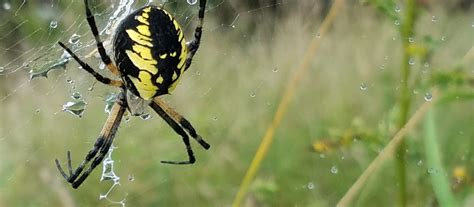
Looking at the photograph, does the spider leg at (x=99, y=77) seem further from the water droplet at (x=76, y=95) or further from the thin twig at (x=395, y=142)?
the thin twig at (x=395, y=142)

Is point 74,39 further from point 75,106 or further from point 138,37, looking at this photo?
point 138,37

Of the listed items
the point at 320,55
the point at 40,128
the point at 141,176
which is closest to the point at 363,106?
the point at 320,55

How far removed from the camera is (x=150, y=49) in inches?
95.4

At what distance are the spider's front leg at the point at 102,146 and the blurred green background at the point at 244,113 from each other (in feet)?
0.28

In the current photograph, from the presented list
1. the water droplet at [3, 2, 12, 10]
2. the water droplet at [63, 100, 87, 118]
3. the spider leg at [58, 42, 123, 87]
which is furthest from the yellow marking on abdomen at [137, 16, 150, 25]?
the water droplet at [3, 2, 12, 10]

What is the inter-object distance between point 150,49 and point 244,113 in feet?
9.43

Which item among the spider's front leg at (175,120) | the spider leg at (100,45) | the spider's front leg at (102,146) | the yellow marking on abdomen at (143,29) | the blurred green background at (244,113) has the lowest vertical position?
the blurred green background at (244,113)

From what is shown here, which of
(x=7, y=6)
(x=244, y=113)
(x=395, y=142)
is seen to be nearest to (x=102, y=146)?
(x=395, y=142)

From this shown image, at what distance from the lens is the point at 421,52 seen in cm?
287

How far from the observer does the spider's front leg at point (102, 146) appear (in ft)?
10.6

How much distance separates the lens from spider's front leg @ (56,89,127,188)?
324 cm

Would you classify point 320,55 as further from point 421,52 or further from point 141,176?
point 421,52

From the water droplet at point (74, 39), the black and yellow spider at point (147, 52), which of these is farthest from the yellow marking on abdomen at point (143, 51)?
the water droplet at point (74, 39)

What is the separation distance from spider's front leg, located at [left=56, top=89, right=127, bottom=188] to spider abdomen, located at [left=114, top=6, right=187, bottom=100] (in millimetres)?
612
